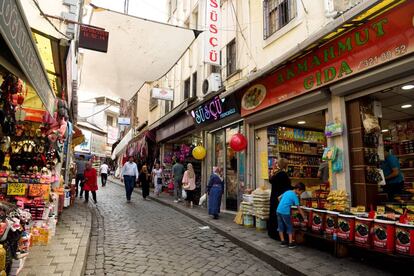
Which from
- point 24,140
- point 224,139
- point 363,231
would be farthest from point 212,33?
point 363,231

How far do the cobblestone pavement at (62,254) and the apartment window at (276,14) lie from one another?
7525mm

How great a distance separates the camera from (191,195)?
1209 cm

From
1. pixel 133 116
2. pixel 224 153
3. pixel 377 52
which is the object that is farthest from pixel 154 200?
pixel 133 116

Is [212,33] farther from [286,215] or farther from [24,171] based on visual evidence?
[24,171]

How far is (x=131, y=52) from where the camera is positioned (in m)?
9.90

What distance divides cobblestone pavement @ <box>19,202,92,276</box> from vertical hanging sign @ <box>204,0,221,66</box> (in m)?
6.86

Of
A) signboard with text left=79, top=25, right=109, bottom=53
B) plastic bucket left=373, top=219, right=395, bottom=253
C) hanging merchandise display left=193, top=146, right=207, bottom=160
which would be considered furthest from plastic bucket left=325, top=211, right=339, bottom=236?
hanging merchandise display left=193, top=146, right=207, bottom=160

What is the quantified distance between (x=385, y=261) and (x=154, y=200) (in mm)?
11094

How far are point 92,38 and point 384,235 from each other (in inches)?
300

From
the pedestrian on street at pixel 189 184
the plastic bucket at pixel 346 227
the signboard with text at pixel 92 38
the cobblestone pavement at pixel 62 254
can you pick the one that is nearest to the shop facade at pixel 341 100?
the plastic bucket at pixel 346 227

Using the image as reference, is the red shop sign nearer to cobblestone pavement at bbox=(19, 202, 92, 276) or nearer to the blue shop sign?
the blue shop sign

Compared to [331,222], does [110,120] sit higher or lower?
higher

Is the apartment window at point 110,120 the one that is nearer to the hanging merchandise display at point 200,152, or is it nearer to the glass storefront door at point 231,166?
the hanging merchandise display at point 200,152

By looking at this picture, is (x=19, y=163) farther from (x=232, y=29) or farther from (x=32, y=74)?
(x=232, y=29)
